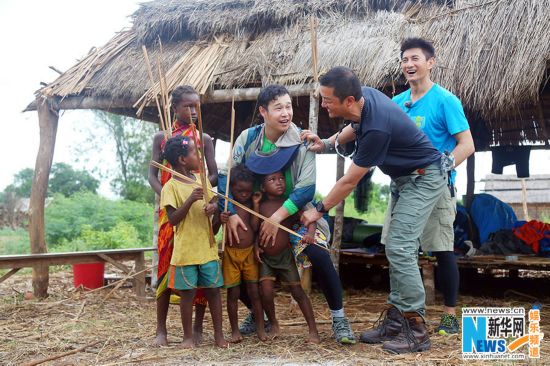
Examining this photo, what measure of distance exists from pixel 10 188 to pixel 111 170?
4941 millimetres

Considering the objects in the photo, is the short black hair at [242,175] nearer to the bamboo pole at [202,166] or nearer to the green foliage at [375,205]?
the bamboo pole at [202,166]

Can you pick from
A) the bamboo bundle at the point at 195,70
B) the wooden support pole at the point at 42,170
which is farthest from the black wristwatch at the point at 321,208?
the wooden support pole at the point at 42,170

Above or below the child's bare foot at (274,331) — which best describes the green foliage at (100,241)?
above

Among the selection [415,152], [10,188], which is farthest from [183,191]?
[10,188]

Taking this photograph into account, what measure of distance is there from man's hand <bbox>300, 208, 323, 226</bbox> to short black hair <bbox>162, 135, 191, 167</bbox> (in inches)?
31.2

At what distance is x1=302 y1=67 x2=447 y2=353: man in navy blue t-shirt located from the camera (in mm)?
3197

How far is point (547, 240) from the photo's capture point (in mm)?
6688

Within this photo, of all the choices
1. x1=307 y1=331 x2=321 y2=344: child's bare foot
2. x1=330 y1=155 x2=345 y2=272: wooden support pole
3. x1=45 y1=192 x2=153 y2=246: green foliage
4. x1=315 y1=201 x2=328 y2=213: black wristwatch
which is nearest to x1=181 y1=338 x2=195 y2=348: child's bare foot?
x1=307 y1=331 x2=321 y2=344: child's bare foot

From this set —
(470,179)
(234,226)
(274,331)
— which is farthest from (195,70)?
(470,179)

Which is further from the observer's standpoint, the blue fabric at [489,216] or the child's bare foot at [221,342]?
the blue fabric at [489,216]

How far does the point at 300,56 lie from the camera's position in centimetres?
612

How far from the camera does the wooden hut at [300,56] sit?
5324 millimetres

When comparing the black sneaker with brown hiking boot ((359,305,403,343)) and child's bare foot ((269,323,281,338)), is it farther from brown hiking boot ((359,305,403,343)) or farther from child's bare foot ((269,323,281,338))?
child's bare foot ((269,323,281,338))

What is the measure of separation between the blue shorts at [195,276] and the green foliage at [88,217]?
9.49 m
